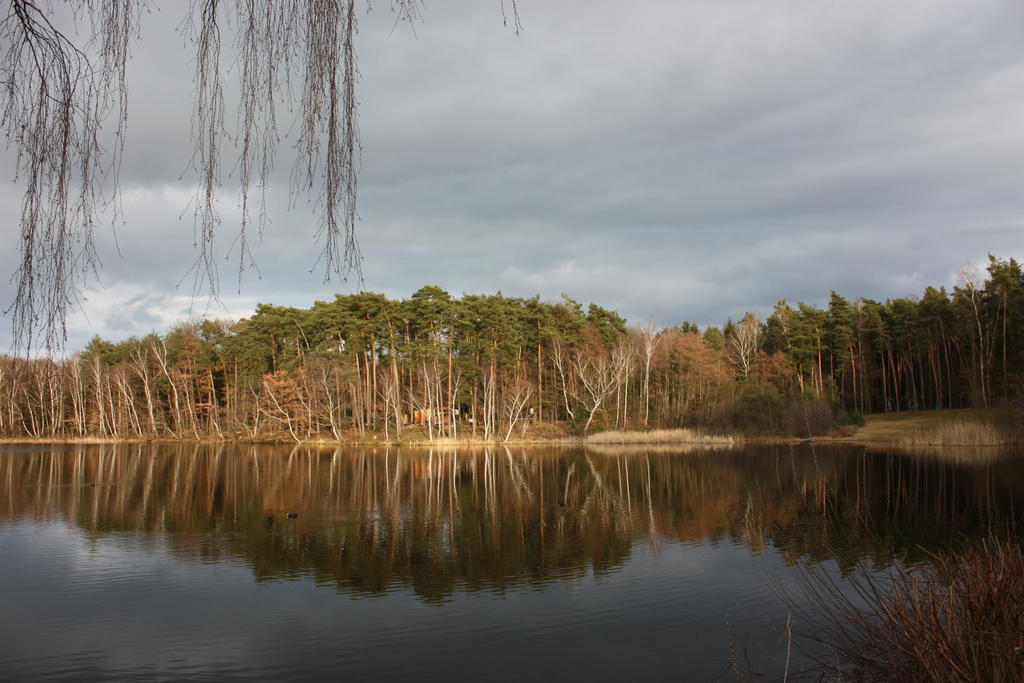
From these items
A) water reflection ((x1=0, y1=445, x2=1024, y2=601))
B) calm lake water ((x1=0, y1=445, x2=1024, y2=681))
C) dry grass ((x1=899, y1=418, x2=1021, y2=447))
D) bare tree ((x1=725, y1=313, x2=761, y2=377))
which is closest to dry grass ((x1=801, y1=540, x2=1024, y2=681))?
calm lake water ((x1=0, y1=445, x2=1024, y2=681))

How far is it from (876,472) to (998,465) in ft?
15.0

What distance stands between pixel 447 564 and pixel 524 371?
120ft

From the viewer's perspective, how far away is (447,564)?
38.9 ft

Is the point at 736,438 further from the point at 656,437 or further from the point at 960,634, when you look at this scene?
the point at 960,634

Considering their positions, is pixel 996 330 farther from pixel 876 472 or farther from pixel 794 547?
pixel 794 547

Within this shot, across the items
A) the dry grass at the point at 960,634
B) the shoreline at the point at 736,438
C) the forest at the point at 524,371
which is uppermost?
the forest at the point at 524,371

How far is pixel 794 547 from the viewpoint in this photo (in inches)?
509

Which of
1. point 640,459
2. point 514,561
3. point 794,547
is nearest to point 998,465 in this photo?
point 640,459

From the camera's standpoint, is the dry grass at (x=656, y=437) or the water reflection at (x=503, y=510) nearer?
the water reflection at (x=503, y=510)

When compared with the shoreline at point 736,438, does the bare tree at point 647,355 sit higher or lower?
higher

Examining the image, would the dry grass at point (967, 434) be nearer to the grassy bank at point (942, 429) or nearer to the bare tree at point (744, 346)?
the grassy bank at point (942, 429)

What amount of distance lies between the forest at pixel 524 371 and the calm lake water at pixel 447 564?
19.1 meters

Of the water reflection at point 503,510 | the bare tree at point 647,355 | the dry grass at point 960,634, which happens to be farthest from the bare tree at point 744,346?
the dry grass at point 960,634

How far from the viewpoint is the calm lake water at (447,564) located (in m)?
7.74
